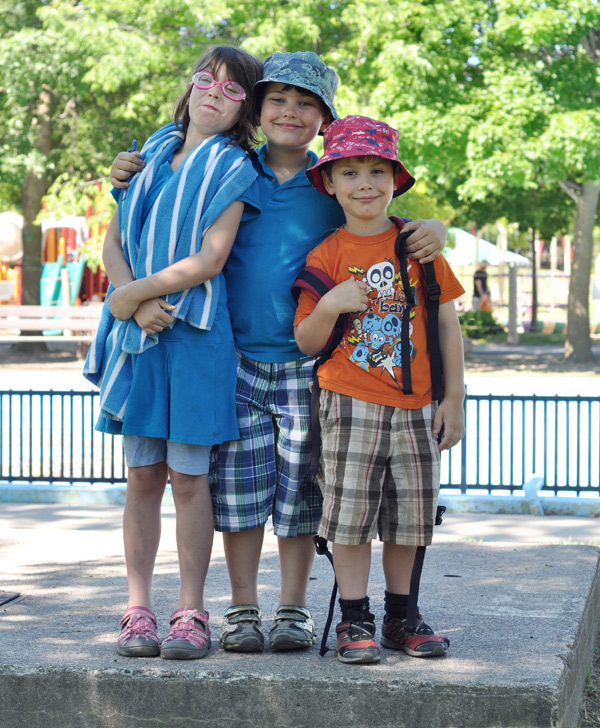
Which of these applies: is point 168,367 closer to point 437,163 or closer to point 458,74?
point 437,163

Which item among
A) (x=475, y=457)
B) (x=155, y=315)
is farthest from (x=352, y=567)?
(x=475, y=457)

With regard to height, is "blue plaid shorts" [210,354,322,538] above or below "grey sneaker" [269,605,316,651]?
above

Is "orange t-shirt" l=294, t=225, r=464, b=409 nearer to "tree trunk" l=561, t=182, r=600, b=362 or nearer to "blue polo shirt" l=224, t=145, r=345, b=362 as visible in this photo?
"blue polo shirt" l=224, t=145, r=345, b=362

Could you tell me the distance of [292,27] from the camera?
14781 millimetres

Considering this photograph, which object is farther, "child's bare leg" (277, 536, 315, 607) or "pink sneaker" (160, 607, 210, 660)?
"child's bare leg" (277, 536, 315, 607)

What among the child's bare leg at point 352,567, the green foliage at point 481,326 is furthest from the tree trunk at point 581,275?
the child's bare leg at point 352,567

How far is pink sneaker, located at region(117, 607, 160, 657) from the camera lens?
3.13m

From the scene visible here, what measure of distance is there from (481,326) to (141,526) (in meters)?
25.3

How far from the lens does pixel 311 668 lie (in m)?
3.02

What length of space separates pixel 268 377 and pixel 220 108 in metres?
0.91

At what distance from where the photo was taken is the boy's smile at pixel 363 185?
3039mm

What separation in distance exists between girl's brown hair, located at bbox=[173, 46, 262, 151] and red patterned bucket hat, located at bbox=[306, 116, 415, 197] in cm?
29

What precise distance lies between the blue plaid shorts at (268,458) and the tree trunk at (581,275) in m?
16.6

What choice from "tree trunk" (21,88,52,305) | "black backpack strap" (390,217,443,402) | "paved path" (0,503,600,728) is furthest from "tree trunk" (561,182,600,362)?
"black backpack strap" (390,217,443,402)
